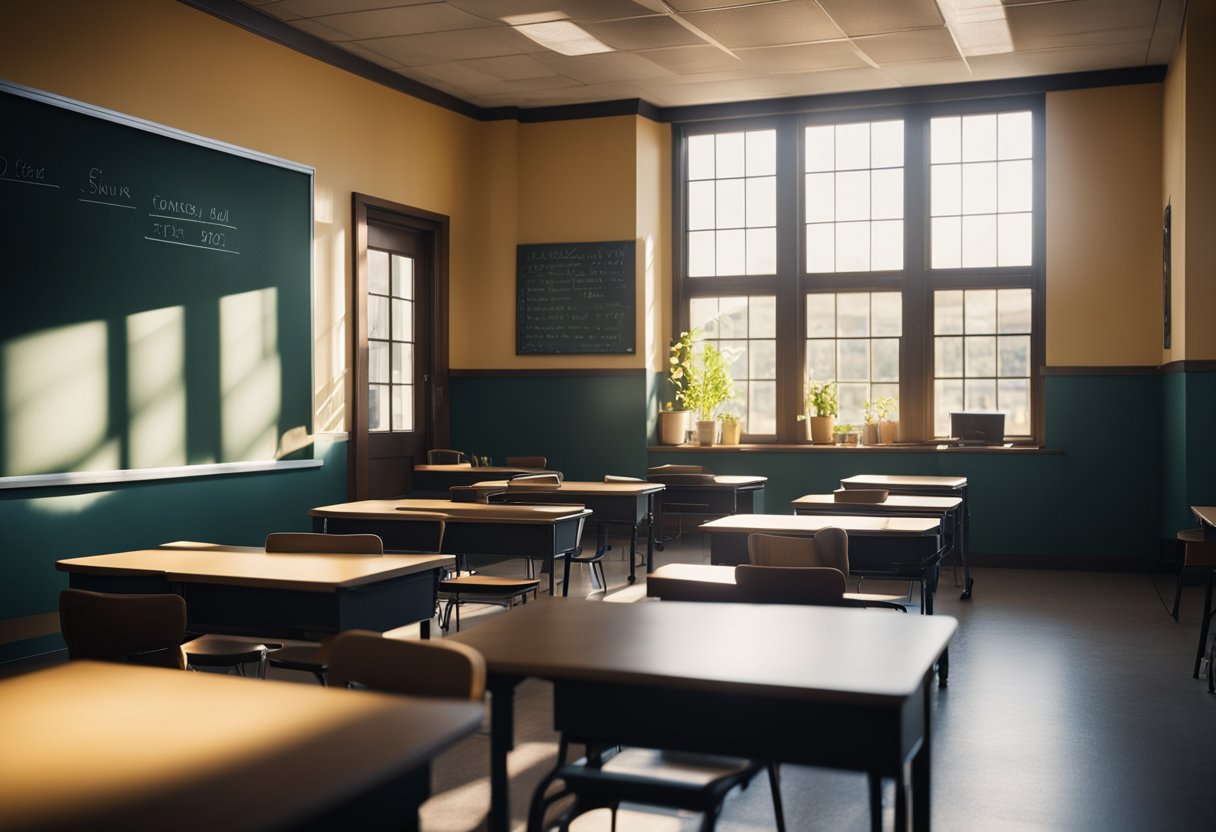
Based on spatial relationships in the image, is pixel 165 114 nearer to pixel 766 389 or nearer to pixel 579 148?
pixel 579 148

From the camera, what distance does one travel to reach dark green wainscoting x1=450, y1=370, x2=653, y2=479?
952 centimetres

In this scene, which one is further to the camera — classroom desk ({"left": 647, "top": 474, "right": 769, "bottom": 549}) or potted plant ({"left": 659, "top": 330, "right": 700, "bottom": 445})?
potted plant ({"left": 659, "top": 330, "right": 700, "bottom": 445})

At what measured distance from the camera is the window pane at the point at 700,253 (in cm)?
991

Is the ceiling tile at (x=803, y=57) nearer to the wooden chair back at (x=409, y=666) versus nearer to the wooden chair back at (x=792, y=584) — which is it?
the wooden chair back at (x=792, y=584)

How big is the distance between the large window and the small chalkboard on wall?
669mm

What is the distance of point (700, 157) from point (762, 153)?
55 cm

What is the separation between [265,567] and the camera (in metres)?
3.87

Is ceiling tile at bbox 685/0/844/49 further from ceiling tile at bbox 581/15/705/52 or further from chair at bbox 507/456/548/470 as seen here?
chair at bbox 507/456/548/470

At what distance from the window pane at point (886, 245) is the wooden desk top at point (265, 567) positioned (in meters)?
6.33

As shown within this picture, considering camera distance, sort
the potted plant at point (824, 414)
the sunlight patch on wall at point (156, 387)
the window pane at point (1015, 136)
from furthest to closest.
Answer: the potted plant at point (824, 414), the window pane at point (1015, 136), the sunlight patch on wall at point (156, 387)

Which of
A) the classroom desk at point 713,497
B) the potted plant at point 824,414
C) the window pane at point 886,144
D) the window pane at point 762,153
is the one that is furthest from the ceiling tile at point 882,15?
the classroom desk at point 713,497

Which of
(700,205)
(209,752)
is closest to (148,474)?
(209,752)

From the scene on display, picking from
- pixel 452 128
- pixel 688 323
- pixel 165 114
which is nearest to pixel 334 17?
pixel 165 114

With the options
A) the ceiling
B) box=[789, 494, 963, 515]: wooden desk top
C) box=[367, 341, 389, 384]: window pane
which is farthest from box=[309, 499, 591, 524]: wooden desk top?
the ceiling
